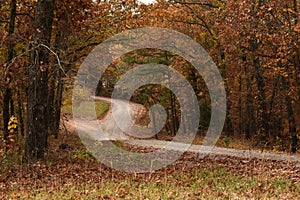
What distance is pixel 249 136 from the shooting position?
32031mm

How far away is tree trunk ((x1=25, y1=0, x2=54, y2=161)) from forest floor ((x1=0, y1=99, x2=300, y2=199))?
57cm

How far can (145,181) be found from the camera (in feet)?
30.8

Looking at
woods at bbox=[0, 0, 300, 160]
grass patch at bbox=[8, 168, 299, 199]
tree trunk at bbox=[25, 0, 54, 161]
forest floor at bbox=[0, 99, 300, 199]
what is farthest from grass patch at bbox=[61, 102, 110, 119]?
grass patch at bbox=[8, 168, 299, 199]

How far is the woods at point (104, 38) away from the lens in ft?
40.1

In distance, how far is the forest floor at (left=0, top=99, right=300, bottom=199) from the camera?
7645 mm

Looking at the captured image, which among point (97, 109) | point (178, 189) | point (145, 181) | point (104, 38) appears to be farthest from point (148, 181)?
point (97, 109)

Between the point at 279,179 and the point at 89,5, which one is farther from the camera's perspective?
the point at 89,5

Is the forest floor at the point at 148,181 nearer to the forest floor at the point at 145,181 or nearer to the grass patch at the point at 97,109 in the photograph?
the forest floor at the point at 145,181

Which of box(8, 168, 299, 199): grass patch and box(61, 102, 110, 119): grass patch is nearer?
box(8, 168, 299, 199): grass patch

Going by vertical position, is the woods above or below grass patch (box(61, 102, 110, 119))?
above

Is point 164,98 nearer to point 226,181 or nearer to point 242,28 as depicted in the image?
point 242,28

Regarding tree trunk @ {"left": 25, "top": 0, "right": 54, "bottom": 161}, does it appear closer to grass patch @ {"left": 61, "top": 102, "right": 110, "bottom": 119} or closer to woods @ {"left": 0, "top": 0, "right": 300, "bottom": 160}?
woods @ {"left": 0, "top": 0, "right": 300, "bottom": 160}

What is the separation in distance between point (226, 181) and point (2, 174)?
18.6 ft

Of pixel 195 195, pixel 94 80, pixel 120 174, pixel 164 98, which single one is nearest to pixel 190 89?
pixel 164 98
